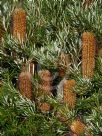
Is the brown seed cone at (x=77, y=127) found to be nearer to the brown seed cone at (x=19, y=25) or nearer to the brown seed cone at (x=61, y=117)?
the brown seed cone at (x=61, y=117)

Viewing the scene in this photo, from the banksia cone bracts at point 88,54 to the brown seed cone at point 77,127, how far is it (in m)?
0.23

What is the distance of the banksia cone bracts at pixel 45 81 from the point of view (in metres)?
2.43

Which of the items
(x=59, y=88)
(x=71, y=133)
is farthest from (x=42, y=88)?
(x=71, y=133)

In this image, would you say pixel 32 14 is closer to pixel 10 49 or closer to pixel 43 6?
pixel 43 6

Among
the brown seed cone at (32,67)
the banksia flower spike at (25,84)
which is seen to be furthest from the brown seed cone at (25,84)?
the brown seed cone at (32,67)

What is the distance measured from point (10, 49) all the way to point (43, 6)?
12.4 inches

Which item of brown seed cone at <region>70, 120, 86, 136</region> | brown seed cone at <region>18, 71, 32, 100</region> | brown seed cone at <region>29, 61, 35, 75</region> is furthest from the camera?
brown seed cone at <region>29, 61, 35, 75</region>

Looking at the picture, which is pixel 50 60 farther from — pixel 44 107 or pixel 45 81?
pixel 44 107

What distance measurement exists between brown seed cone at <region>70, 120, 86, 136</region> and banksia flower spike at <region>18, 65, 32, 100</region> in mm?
290

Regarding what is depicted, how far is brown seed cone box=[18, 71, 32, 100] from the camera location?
2418mm

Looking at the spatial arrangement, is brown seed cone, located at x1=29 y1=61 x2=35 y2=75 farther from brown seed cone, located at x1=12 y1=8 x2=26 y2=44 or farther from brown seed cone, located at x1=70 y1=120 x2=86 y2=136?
brown seed cone, located at x1=70 y1=120 x2=86 y2=136

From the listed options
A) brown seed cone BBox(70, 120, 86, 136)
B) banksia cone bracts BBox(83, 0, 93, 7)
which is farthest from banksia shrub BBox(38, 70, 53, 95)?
banksia cone bracts BBox(83, 0, 93, 7)

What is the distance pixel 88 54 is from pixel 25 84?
0.35 meters

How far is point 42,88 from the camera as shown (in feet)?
7.99
